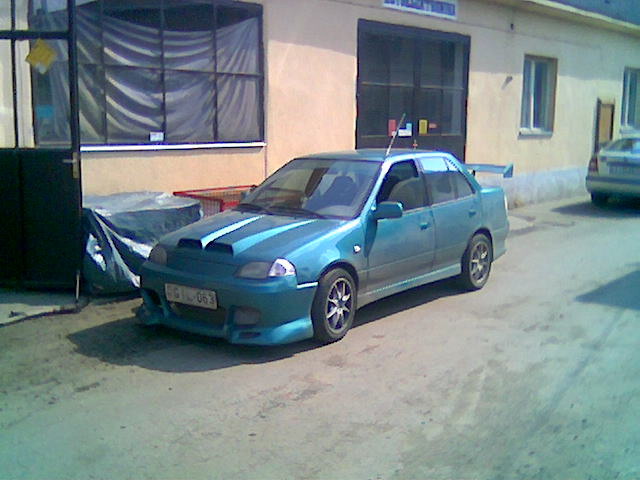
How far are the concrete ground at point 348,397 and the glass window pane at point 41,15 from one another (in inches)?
128

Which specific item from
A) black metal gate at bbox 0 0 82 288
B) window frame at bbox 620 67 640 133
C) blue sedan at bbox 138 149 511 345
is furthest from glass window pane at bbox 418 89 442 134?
window frame at bbox 620 67 640 133

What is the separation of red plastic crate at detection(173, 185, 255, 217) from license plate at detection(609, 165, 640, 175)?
856 cm

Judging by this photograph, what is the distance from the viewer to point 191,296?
602 cm

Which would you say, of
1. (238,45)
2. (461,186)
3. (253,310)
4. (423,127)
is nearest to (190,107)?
(238,45)

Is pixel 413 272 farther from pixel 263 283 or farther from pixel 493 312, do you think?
pixel 263 283

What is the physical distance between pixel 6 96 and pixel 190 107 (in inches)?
100

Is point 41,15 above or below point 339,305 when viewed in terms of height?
above

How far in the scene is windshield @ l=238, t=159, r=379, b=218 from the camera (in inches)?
269

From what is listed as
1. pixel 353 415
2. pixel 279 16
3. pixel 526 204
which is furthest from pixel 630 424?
pixel 526 204

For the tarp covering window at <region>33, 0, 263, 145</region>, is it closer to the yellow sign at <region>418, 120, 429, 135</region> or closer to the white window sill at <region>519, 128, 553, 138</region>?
the yellow sign at <region>418, 120, 429, 135</region>

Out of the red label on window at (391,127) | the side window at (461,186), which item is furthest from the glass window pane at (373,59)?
the side window at (461,186)

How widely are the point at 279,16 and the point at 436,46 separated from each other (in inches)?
172

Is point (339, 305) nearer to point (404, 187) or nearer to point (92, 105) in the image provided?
point (404, 187)

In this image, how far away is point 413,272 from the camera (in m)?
7.26
